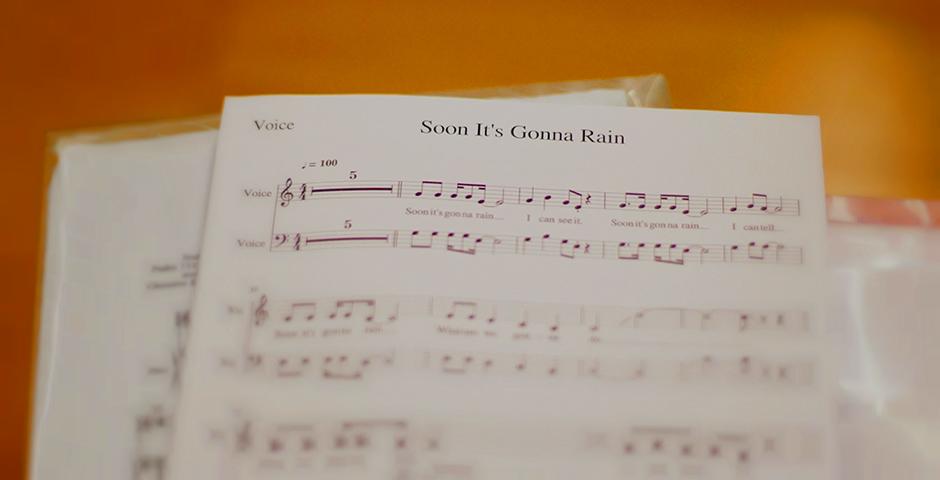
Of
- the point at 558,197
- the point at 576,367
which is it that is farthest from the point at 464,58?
the point at 576,367

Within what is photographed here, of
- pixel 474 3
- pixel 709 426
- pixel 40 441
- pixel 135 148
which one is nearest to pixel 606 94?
pixel 474 3

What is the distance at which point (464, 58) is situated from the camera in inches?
22.4

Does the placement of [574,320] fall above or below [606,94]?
below

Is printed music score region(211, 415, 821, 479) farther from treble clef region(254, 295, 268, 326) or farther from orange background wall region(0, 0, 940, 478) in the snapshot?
orange background wall region(0, 0, 940, 478)

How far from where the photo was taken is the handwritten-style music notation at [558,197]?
0.48m

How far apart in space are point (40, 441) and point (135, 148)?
8.1 inches

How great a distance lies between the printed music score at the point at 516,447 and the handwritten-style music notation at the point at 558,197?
5.3 inches

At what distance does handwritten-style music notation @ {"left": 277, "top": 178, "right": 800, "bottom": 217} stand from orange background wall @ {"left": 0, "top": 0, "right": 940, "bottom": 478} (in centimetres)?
9

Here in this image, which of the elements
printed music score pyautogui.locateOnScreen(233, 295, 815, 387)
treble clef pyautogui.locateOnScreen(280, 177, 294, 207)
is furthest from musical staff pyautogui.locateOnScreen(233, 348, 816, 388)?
treble clef pyautogui.locateOnScreen(280, 177, 294, 207)

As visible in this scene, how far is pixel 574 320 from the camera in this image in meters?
0.46

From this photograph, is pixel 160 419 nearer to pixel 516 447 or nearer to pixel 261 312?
pixel 261 312

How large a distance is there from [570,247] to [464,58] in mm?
186

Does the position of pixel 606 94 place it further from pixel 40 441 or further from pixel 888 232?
pixel 40 441

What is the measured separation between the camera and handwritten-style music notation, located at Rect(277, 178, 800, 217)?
479 mm
